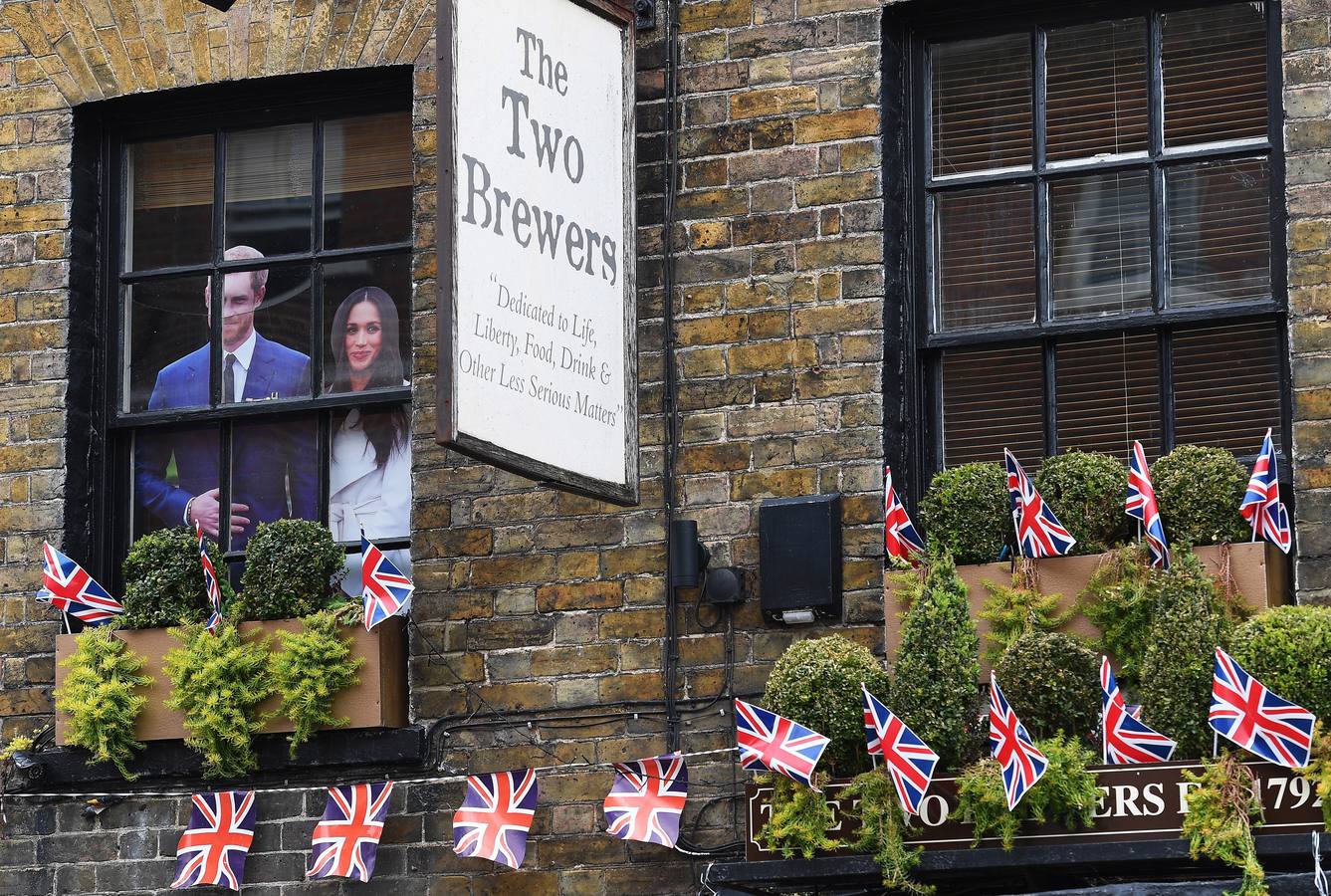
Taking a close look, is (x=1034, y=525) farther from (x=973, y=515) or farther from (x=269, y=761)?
(x=269, y=761)

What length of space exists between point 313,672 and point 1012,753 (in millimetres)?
2603

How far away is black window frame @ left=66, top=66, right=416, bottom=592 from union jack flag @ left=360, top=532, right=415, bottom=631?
0.66 meters

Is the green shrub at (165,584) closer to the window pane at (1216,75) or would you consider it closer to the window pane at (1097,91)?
the window pane at (1097,91)

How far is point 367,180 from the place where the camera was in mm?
9773

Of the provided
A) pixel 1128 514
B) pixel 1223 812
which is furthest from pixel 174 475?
pixel 1223 812

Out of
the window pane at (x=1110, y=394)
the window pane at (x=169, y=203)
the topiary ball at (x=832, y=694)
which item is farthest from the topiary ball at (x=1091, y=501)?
the window pane at (x=169, y=203)

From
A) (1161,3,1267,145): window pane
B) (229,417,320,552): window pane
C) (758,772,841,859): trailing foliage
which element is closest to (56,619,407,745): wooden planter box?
(229,417,320,552): window pane

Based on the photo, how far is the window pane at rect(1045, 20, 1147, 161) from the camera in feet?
29.1

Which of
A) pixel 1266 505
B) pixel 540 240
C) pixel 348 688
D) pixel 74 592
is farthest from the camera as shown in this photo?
pixel 74 592

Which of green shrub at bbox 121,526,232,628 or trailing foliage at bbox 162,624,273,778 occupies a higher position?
green shrub at bbox 121,526,232,628

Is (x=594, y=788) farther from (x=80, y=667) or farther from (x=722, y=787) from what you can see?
(x=80, y=667)

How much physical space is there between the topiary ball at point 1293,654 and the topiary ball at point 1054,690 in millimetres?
479

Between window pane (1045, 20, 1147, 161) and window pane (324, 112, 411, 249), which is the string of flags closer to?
window pane (1045, 20, 1147, 161)

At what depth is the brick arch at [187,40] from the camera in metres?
9.58
